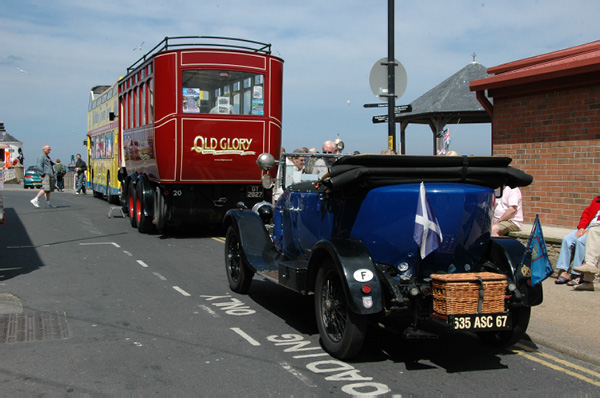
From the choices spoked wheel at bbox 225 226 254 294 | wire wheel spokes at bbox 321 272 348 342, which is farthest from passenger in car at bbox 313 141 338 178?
wire wheel spokes at bbox 321 272 348 342

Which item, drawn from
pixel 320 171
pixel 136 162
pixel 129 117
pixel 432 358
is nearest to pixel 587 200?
pixel 320 171

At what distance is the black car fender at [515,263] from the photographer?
5.17 meters

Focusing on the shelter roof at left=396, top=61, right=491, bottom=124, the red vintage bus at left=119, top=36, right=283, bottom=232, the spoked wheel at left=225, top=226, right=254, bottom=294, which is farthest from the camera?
the shelter roof at left=396, top=61, right=491, bottom=124

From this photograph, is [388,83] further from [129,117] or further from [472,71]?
[472,71]

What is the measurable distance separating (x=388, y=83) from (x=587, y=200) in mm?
3522

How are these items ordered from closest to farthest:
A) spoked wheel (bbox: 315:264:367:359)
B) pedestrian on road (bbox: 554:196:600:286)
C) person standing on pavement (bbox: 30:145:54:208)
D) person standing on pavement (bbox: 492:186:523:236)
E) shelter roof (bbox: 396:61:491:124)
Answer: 1. spoked wheel (bbox: 315:264:367:359)
2. pedestrian on road (bbox: 554:196:600:286)
3. person standing on pavement (bbox: 492:186:523:236)
4. shelter roof (bbox: 396:61:491:124)
5. person standing on pavement (bbox: 30:145:54:208)

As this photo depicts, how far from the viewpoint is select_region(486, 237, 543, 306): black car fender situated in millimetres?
5172

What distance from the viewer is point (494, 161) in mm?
5418

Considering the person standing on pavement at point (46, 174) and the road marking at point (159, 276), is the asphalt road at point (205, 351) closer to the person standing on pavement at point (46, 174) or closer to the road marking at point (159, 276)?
the road marking at point (159, 276)

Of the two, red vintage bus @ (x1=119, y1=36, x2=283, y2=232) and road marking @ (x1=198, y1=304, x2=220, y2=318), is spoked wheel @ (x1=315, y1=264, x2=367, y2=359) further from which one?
red vintage bus @ (x1=119, y1=36, x2=283, y2=232)

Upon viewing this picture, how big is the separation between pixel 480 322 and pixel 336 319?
119cm

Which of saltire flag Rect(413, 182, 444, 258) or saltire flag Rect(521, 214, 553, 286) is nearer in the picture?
saltire flag Rect(413, 182, 444, 258)

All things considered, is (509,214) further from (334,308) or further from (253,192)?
(253,192)

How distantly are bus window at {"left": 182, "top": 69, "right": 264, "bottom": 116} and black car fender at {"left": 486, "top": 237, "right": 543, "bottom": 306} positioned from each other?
7957 millimetres
